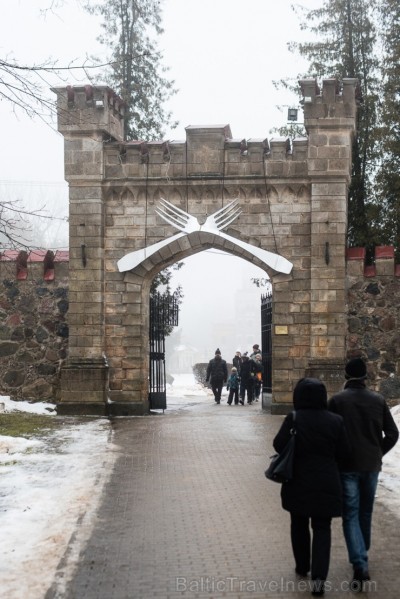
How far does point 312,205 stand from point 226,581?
35.6ft

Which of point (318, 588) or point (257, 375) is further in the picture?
point (257, 375)

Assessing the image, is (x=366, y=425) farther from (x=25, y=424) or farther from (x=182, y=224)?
(x=182, y=224)

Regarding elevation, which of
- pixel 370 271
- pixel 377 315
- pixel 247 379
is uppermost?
pixel 370 271

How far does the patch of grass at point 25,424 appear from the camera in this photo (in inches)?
500

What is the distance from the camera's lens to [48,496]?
8281 millimetres

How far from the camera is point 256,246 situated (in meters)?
16.0

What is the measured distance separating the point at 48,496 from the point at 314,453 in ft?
11.8

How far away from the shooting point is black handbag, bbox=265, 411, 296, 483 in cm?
557

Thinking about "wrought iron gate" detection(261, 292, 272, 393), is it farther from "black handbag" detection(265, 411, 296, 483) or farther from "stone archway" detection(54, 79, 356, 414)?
"black handbag" detection(265, 411, 296, 483)

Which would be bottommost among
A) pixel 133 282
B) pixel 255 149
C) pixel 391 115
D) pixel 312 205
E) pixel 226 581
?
pixel 226 581

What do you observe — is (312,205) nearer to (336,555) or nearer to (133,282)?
(133,282)

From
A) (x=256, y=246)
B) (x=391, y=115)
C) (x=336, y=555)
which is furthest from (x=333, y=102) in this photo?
(x=336, y=555)

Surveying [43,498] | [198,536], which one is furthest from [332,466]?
[43,498]
